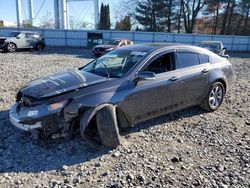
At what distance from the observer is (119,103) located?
4.19m

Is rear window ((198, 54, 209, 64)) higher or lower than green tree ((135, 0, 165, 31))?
lower

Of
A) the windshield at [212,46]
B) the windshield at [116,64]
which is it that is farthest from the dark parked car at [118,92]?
the windshield at [212,46]

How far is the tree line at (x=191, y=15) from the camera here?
41625mm

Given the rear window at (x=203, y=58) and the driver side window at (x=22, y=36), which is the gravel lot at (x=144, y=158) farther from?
the driver side window at (x=22, y=36)

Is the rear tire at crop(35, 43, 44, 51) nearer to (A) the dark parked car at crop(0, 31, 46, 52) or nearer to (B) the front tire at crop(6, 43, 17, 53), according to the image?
(A) the dark parked car at crop(0, 31, 46, 52)

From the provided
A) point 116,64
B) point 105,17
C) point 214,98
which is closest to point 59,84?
point 116,64

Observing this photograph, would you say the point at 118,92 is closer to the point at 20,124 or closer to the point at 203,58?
the point at 20,124

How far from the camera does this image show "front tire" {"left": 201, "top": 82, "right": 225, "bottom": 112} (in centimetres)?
571

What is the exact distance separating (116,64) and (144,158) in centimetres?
182

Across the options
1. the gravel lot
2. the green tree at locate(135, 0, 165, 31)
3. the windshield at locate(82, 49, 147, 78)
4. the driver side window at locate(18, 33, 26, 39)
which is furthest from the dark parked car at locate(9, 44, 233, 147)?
the green tree at locate(135, 0, 165, 31)

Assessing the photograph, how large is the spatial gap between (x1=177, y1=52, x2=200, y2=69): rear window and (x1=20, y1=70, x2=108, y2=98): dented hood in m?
1.72

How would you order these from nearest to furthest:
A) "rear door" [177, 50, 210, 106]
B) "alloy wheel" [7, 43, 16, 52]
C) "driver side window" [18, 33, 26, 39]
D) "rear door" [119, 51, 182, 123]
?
"rear door" [119, 51, 182, 123]
"rear door" [177, 50, 210, 106]
"alloy wheel" [7, 43, 16, 52]
"driver side window" [18, 33, 26, 39]

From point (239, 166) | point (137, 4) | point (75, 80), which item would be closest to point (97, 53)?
point (75, 80)

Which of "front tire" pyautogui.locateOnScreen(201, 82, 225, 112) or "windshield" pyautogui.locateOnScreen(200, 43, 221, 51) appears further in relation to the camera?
"windshield" pyautogui.locateOnScreen(200, 43, 221, 51)
